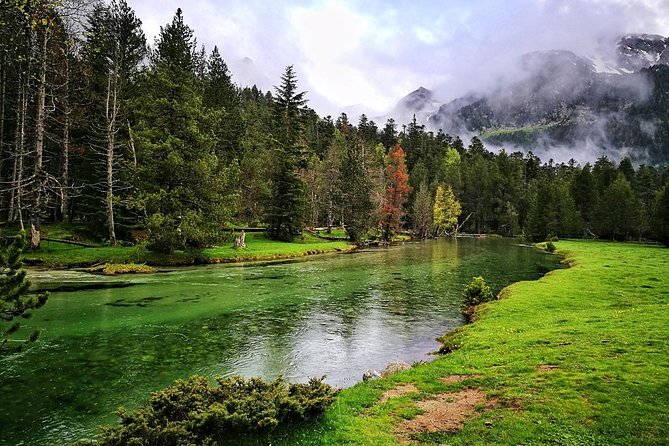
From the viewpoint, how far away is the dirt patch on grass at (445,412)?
332 inches

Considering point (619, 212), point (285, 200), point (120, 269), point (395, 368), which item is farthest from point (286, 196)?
point (619, 212)

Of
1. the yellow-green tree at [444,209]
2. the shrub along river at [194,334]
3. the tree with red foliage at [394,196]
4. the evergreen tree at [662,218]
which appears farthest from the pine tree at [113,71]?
the evergreen tree at [662,218]

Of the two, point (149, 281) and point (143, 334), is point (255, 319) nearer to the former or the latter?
point (143, 334)

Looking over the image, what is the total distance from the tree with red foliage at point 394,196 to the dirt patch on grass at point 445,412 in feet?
211

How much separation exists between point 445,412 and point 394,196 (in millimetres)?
72482

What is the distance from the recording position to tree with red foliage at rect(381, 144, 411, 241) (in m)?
76.0

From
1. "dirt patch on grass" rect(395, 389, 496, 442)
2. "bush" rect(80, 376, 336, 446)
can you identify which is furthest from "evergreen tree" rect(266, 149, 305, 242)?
"bush" rect(80, 376, 336, 446)

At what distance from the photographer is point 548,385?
988 centimetres

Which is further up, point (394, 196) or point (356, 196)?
point (394, 196)

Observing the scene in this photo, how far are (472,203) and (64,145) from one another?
349ft

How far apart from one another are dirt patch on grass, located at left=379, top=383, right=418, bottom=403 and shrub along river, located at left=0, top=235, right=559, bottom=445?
87.9 inches

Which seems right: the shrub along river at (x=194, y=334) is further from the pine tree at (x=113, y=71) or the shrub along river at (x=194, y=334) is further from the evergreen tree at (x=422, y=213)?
the evergreen tree at (x=422, y=213)

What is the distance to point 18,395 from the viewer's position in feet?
36.3

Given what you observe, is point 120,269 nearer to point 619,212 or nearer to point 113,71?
point 113,71
